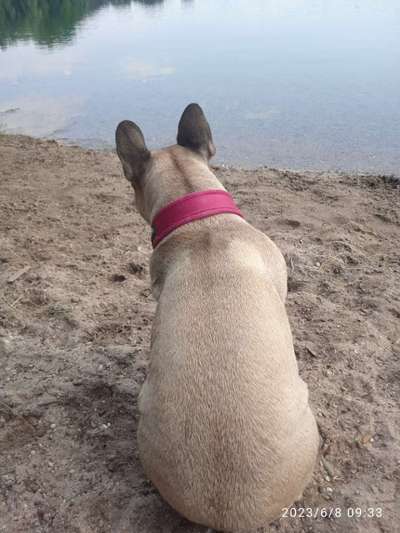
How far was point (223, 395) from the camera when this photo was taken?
2936mm

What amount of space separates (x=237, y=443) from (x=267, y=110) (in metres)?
11.2

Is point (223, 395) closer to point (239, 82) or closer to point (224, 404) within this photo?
point (224, 404)

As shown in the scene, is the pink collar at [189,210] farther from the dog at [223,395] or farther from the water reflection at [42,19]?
the water reflection at [42,19]

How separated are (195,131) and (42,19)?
1178 inches

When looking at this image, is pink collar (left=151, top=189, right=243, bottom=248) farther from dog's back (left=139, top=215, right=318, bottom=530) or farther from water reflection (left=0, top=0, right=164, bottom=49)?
water reflection (left=0, top=0, right=164, bottom=49)

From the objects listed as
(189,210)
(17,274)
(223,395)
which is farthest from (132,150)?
(223,395)

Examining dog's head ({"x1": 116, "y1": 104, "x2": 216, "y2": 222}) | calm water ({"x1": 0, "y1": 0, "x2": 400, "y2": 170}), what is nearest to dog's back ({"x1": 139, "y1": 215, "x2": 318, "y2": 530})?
dog's head ({"x1": 116, "y1": 104, "x2": 216, "y2": 222})

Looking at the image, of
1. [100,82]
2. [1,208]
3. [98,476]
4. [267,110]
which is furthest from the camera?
[100,82]

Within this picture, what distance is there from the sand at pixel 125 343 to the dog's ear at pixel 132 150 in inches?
59.2

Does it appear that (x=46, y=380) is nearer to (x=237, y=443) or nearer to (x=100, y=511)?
(x=100, y=511)

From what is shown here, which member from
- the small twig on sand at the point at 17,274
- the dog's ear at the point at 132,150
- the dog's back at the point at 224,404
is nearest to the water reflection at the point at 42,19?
the small twig on sand at the point at 17,274

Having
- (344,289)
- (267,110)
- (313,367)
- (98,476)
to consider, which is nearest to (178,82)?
(267,110)

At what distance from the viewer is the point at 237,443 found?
285cm

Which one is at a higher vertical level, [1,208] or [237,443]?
[237,443]
